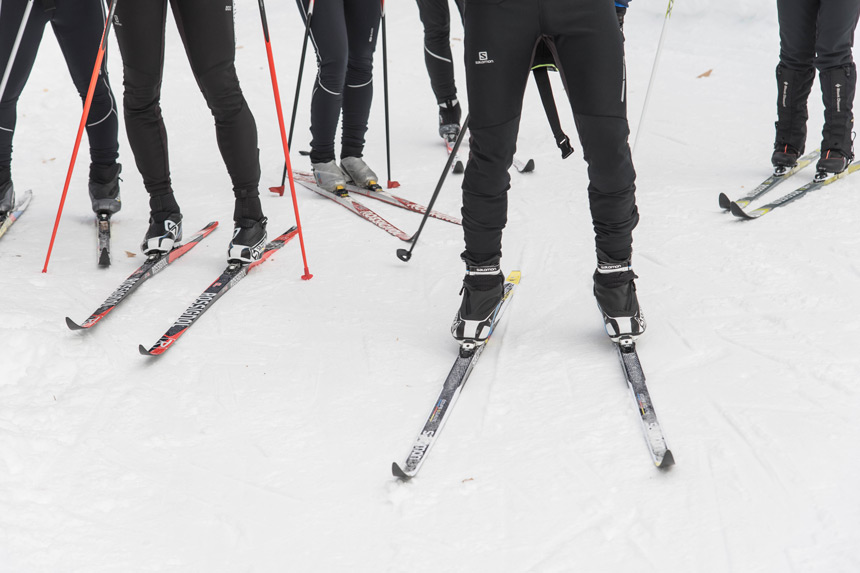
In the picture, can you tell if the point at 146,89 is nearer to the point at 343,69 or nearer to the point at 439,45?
the point at 343,69

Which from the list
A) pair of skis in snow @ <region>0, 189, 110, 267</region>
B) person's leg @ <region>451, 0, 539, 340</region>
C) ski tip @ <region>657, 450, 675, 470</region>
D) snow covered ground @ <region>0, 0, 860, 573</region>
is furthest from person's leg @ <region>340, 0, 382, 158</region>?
ski tip @ <region>657, 450, 675, 470</region>

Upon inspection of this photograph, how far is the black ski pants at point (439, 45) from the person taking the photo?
529cm

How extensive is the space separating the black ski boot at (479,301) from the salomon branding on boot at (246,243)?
3.98 ft

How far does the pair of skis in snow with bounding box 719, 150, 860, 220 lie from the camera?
393 centimetres

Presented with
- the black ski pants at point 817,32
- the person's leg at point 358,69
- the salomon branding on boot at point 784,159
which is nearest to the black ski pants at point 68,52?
the person's leg at point 358,69

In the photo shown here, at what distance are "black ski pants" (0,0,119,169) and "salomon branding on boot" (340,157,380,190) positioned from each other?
1.40m

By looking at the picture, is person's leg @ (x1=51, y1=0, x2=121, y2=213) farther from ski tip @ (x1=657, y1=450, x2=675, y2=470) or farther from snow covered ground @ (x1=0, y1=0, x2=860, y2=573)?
ski tip @ (x1=657, y1=450, x2=675, y2=470)

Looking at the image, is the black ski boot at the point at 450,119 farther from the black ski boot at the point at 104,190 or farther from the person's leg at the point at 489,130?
the person's leg at the point at 489,130

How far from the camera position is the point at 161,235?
11.9 ft

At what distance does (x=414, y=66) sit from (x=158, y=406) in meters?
6.04

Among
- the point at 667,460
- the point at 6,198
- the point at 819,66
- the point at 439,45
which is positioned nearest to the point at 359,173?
the point at 439,45

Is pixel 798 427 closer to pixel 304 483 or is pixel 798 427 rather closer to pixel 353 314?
pixel 304 483

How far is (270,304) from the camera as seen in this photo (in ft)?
10.7

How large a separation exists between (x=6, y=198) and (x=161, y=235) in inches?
43.9
